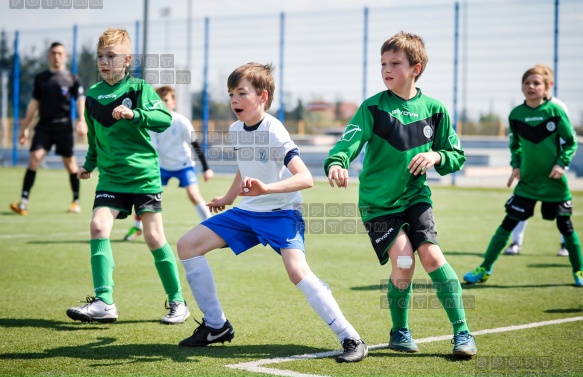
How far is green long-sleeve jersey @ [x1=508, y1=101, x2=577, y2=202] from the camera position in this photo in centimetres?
777

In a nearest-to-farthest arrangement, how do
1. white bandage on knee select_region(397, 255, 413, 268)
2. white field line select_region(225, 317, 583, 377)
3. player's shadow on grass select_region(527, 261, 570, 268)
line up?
A: 1. white field line select_region(225, 317, 583, 377)
2. white bandage on knee select_region(397, 255, 413, 268)
3. player's shadow on grass select_region(527, 261, 570, 268)

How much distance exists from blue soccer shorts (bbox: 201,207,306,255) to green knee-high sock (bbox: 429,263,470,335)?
86 centimetres

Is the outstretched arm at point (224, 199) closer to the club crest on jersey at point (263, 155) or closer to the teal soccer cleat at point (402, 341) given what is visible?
the club crest on jersey at point (263, 155)

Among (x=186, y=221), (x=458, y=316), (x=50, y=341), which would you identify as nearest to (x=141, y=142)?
(x=50, y=341)

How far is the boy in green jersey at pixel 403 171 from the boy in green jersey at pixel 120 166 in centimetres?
168

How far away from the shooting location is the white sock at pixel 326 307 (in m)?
4.80

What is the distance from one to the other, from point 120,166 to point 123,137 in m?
0.22

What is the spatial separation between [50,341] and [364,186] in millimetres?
2240

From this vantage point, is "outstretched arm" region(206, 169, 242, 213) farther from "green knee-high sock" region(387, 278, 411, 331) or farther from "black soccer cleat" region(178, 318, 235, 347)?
"green knee-high sock" region(387, 278, 411, 331)

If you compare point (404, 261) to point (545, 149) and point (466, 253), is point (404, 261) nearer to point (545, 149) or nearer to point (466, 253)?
point (545, 149)

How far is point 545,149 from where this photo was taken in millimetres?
7844

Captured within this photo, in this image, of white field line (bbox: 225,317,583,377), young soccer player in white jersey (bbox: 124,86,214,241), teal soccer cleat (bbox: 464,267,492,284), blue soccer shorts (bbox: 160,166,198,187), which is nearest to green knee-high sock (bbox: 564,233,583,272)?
teal soccer cleat (bbox: 464,267,492,284)

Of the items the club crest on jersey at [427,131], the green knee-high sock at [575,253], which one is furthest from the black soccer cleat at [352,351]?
the green knee-high sock at [575,253]

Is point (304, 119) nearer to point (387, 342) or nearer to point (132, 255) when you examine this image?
point (132, 255)
